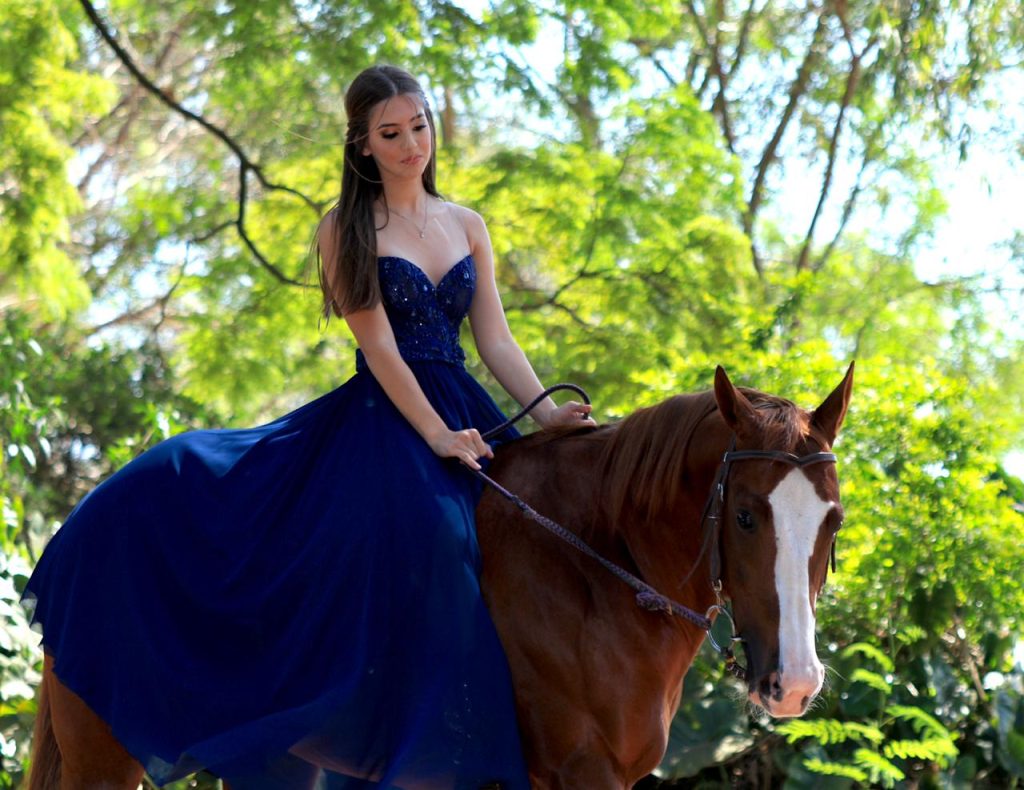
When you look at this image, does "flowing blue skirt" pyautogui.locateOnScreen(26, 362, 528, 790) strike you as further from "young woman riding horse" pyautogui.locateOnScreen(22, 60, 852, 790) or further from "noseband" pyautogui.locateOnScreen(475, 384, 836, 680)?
"noseband" pyautogui.locateOnScreen(475, 384, 836, 680)

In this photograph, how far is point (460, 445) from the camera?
3.20m

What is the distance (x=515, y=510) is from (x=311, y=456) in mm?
Answer: 578

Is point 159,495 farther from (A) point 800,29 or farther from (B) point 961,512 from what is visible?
(A) point 800,29

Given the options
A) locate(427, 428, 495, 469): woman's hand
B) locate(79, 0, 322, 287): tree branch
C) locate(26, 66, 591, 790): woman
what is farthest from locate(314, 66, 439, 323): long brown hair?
locate(79, 0, 322, 287): tree branch

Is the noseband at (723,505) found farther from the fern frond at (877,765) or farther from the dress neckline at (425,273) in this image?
the fern frond at (877,765)

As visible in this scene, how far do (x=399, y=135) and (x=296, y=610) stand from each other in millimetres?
1356

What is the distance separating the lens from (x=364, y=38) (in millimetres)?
9734

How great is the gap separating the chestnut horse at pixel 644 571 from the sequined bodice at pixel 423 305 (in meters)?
0.41

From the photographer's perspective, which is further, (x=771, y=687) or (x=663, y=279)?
(x=663, y=279)

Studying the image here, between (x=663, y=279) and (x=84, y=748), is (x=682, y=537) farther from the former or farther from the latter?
(x=663, y=279)

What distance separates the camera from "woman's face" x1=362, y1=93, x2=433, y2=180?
3469mm

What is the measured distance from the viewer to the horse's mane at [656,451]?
3.05 meters

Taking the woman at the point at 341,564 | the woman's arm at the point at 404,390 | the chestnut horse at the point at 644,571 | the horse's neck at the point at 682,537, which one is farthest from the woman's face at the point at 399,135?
the horse's neck at the point at 682,537

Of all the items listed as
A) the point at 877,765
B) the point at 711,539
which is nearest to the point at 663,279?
the point at 877,765
